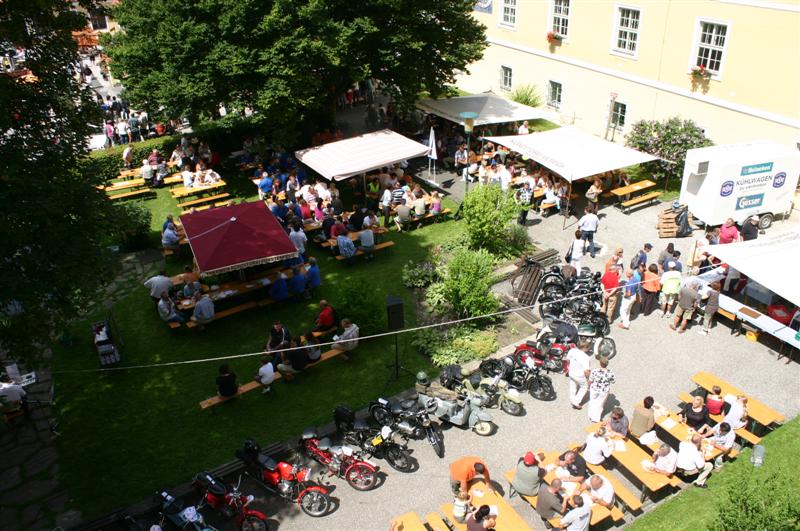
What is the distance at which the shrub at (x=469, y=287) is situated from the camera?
13906 millimetres

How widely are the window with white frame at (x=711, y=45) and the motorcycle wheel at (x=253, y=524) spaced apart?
63.2ft

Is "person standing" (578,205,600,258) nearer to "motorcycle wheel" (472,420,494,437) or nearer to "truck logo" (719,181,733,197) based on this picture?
"truck logo" (719,181,733,197)

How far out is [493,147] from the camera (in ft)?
77.1

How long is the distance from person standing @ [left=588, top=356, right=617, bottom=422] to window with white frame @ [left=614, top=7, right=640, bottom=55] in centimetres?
1612

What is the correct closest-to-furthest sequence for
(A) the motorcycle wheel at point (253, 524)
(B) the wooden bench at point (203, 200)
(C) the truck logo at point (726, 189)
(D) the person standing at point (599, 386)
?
(A) the motorcycle wheel at point (253, 524), (D) the person standing at point (599, 386), (C) the truck logo at point (726, 189), (B) the wooden bench at point (203, 200)

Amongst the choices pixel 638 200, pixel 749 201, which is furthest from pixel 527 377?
pixel 749 201

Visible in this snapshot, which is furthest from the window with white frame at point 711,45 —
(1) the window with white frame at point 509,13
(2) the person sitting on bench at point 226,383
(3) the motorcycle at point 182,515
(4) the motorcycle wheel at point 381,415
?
(3) the motorcycle at point 182,515

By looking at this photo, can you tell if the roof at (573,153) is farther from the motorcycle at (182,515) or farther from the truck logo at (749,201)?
the motorcycle at (182,515)

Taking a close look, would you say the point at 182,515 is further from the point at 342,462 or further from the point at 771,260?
the point at 771,260

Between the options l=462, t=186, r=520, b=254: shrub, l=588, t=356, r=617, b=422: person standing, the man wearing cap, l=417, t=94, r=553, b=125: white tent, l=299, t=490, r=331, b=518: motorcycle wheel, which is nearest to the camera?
the man wearing cap

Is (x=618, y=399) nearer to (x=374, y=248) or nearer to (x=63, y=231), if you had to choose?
(x=374, y=248)

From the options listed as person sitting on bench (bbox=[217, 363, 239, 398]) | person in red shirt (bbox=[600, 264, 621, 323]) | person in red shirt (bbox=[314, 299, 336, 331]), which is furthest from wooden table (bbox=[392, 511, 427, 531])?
person in red shirt (bbox=[600, 264, 621, 323])

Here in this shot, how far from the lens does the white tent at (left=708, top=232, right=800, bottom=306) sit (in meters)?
12.6

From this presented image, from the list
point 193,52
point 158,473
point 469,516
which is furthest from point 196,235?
point 469,516
